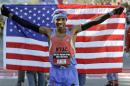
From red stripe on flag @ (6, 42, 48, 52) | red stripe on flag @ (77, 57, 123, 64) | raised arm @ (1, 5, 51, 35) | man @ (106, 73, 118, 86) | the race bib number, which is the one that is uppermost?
raised arm @ (1, 5, 51, 35)

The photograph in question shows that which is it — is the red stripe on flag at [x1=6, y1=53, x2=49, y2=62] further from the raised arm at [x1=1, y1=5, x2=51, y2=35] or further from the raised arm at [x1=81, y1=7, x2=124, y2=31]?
the raised arm at [x1=81, y1=7, x2=124, y2=31]

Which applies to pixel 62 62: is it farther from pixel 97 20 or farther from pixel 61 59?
pixel 97 20

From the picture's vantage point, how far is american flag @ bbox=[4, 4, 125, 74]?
9.36 meters

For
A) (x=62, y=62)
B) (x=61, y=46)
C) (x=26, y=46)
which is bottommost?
(x=26, y=46)

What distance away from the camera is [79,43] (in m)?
9.47

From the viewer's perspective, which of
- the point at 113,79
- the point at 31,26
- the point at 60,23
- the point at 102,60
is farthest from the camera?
the point at 113,79

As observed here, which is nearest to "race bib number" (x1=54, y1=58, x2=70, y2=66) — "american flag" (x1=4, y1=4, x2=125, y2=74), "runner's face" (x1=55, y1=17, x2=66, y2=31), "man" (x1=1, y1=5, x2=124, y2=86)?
"man" (x1=1, y1=5, x2=124, y2=86)

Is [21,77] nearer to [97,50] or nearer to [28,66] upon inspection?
[28,66]

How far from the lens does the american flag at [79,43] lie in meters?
9.36

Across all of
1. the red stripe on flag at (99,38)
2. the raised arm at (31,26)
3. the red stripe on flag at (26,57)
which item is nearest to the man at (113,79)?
the red stripe on flag at (99,38)

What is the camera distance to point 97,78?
42.8 feet

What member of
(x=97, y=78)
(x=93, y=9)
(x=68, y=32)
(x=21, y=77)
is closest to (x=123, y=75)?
(x=97, y=78)

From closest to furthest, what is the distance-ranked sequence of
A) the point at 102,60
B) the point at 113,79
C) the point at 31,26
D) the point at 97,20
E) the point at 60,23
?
the point at 60,23
the point at 31,26
the point at 97,20
the point at 102,60
the point at 113,79

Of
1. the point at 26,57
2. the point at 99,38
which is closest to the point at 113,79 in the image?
the point at 99,38
